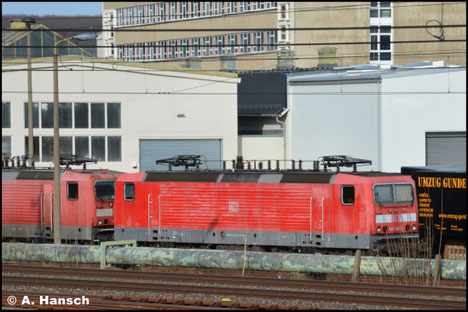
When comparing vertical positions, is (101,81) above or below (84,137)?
above

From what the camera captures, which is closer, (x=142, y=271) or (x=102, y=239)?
(x=142, y=271)

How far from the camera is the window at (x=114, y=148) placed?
4228cm

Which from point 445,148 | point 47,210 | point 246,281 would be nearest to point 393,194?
point 246,281

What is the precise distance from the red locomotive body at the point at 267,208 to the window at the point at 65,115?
52.6 ft

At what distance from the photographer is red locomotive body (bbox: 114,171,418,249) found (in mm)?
23844

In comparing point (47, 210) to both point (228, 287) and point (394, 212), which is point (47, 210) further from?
point (394, 212)

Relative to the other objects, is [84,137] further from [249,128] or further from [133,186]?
[133,186]

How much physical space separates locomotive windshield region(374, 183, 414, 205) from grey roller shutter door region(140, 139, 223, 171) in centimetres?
1870

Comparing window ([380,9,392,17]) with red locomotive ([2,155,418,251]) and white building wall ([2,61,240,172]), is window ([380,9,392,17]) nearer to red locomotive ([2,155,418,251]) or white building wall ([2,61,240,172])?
white building wall ([2,61,240,172])

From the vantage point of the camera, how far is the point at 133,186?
27188mm

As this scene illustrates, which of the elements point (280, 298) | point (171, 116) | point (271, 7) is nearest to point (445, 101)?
point (171, 116)

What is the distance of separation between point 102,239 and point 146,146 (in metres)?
14.1

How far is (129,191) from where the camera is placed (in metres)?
27.2

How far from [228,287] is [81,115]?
24898mm
